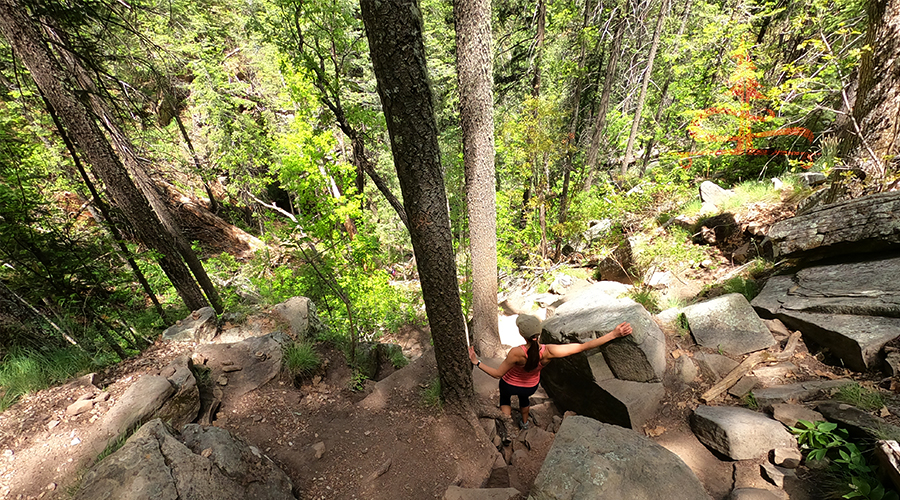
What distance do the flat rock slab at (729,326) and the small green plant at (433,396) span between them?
3.79 meters

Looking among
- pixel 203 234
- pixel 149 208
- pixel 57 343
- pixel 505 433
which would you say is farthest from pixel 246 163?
pixel 505 433

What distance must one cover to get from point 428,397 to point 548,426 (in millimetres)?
1828

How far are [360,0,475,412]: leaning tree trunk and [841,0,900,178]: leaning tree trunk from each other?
5.81 m

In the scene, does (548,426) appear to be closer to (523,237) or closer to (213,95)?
(523,237)

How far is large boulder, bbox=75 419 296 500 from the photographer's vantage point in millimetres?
2363

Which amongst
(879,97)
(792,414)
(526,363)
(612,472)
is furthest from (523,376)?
(879,97)

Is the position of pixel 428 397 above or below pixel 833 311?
below

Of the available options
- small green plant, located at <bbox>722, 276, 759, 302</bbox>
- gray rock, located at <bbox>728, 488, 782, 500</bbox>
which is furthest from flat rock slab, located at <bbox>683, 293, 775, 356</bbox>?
gray rock, located at <bbox>728, 488, 782, 500</bbox>

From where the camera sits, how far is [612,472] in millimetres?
2402

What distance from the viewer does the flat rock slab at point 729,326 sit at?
407cm

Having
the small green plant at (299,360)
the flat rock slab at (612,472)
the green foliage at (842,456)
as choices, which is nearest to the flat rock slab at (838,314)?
the green foliage at (842,456)

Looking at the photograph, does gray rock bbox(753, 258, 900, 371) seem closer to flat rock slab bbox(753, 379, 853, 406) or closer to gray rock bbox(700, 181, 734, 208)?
flat rock slab bbox(753, 379, 853, 406)

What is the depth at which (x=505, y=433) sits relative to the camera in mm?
4266

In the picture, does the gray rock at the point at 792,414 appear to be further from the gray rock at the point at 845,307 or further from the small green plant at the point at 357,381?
the small green plant at the point at 357,381
